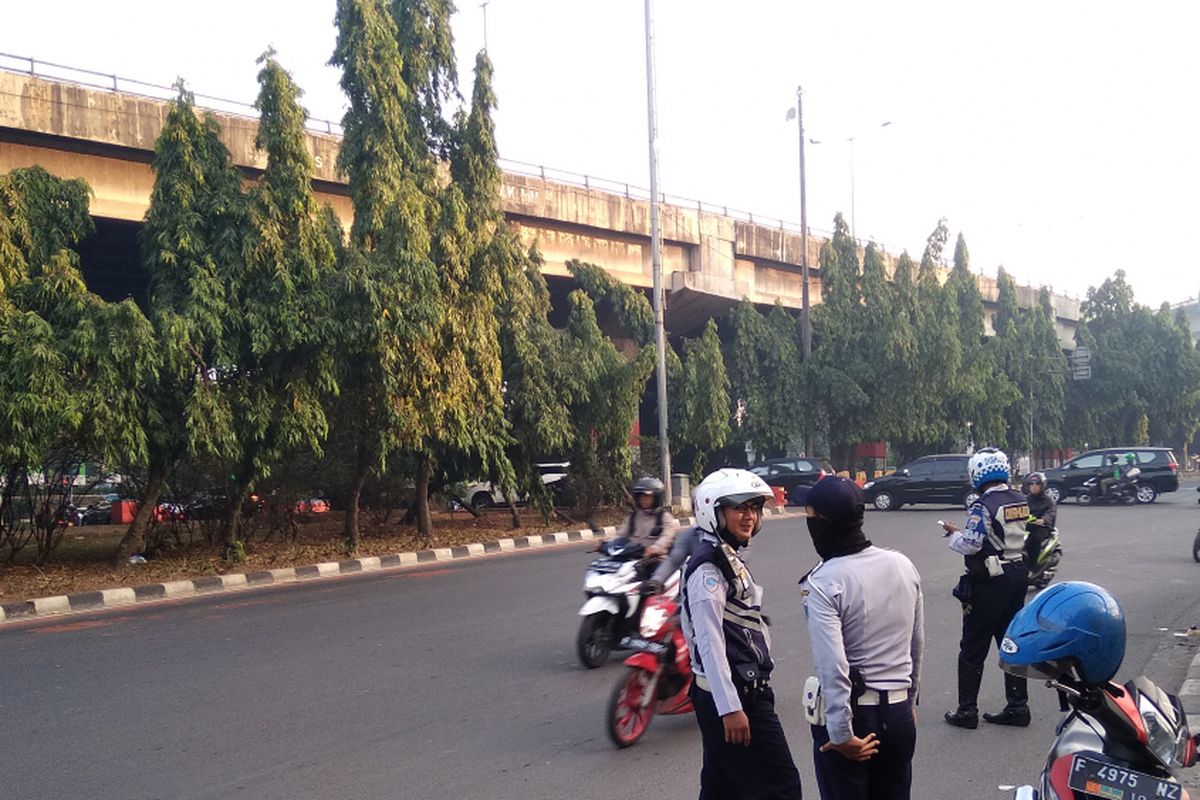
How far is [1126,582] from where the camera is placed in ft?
42.5

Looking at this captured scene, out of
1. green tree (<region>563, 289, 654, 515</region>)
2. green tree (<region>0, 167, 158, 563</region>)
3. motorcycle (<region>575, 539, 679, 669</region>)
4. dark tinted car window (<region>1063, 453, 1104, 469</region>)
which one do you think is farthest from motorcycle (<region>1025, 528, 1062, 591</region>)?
dark tinted car window (<region>1063, 453, 1104, 469</region>)

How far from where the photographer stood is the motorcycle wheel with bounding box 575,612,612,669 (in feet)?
27.3

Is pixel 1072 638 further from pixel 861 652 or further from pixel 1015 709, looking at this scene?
pixel 1015 709

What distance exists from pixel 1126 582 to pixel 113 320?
1301cm

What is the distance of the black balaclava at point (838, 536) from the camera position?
351 centimetres

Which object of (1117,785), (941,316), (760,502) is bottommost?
(1117,785)

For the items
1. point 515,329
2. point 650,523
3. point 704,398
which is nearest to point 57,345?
point 650,523

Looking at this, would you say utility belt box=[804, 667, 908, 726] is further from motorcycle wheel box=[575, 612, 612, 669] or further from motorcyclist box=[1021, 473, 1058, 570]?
motorcycle wheel box=[575, 612, 612, 669]

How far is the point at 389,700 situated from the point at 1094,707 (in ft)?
18.7

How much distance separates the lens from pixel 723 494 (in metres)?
3.89

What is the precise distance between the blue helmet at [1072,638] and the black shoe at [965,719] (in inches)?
167

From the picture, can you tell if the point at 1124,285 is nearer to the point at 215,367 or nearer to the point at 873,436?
the point at 873,436

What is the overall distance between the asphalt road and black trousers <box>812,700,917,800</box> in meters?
2.02

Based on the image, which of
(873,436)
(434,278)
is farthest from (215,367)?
(873,436)
